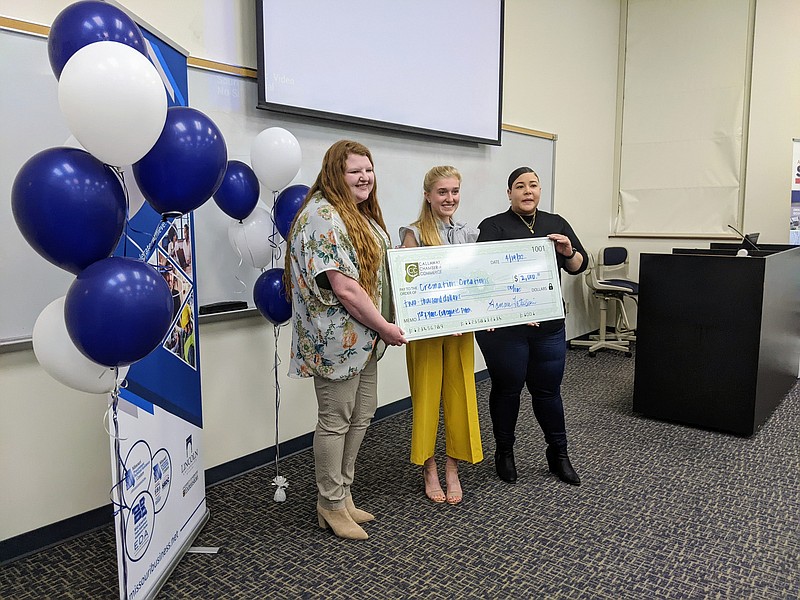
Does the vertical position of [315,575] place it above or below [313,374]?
below

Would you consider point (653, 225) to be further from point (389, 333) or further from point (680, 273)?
point (389, 333)

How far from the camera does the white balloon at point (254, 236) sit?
2.51m

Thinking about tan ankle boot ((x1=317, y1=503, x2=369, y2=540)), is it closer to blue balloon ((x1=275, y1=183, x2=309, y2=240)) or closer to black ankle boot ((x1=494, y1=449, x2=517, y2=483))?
black ankle boot ((x1=494, y1=449, x2=517, y2=483))

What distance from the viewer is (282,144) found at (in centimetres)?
249

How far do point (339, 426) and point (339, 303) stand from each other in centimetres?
48

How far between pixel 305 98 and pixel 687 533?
2575 millimetres

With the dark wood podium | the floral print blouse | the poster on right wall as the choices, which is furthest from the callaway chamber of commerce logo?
the poster on right wall

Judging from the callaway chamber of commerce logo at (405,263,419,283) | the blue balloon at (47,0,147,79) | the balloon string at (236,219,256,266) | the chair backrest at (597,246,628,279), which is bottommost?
the chair backrest at (597,246,628,279)

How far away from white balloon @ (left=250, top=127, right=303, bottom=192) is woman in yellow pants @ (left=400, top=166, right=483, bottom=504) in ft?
1.79

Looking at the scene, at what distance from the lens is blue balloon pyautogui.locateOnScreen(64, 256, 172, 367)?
1395 mm

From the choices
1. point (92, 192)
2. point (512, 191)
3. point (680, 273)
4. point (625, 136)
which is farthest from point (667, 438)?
point (625, 136)

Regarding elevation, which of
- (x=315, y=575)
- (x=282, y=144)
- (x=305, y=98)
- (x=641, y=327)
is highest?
(x=305, y=98)

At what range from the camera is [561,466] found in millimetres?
2828

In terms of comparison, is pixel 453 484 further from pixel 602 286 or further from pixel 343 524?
pixel 602 286
